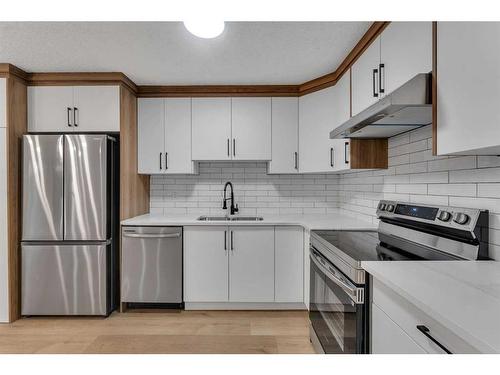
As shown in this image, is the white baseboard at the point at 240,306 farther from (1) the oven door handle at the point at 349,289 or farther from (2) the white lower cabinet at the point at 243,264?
(1) the oven door handle at the point at 349,289

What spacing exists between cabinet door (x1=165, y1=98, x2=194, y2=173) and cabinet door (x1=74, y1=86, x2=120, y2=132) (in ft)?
1.66

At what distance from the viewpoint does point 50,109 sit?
2949 mm

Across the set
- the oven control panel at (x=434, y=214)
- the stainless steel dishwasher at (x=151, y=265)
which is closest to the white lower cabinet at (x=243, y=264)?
the stainless steel dishwasher at (x=151, y=265)

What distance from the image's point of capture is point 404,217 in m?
1.95

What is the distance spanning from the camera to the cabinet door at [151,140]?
128 inches

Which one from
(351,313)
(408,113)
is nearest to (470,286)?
(351,313)

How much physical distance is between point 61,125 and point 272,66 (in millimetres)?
2000

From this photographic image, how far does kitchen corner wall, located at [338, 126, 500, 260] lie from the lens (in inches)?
56.0

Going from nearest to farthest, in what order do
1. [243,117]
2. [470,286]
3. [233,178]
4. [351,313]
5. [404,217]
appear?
[470,286], [351,313], [404,217], [243,117], [233,178]

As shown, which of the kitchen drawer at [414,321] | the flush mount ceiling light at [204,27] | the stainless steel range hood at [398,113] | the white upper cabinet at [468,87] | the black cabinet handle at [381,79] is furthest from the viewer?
the black cabinet handle at [381,79]

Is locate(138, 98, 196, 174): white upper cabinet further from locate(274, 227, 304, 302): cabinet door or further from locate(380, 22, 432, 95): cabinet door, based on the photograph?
locate(380, 22, 432, 95): cabinet door

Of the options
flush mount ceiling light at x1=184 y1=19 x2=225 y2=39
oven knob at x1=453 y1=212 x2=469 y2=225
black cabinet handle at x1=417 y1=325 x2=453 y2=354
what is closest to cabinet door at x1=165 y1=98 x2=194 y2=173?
flush mount ceiling light at x1=184 y1=19 x2=225 y2=39

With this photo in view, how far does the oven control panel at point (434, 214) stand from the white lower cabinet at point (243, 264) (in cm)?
100

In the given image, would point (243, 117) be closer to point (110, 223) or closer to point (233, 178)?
point (233, 178)
